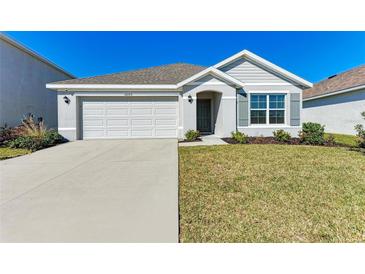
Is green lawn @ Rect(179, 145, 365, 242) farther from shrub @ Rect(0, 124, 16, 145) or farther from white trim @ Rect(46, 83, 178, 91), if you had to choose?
shrub @ Rect(0, 124, 16, 145)

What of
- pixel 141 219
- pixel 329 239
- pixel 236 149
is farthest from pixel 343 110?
pixel 141 219

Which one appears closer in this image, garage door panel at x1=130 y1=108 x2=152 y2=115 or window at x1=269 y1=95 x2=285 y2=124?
window at x1=269 y1=95 x2=285 y2=124

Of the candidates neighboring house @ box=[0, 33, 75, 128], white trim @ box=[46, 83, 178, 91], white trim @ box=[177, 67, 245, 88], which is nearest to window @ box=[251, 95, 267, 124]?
white trim @ box=[177, 67, 245, 88]

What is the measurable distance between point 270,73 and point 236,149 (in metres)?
6.13

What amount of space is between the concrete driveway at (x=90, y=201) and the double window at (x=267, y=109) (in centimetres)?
712

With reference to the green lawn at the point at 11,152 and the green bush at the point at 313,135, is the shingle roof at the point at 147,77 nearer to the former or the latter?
the green lawn at the point at 11,152

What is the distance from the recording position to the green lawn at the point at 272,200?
103 inches

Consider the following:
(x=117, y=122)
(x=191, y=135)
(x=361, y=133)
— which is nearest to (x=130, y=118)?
(x=117, y=122)

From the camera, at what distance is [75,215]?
10.1 feet

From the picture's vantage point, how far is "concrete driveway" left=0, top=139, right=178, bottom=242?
2637 millimetres

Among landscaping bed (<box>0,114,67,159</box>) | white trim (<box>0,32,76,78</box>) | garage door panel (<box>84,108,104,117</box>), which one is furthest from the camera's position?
white trim (<box>0,32,76,78</box>)

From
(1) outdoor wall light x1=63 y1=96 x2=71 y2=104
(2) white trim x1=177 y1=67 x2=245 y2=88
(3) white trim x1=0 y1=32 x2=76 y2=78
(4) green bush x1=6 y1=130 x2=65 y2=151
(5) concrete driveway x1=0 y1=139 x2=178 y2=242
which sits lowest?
(5) concrete driveway x1=0 y1=139 x2=178 y2=242

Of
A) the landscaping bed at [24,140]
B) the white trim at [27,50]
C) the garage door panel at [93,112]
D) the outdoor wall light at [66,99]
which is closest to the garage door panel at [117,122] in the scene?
the garage door panel at [93,112]
